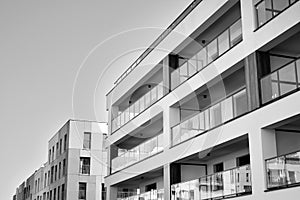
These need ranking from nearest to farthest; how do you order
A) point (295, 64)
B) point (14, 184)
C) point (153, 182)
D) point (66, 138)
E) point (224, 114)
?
point (295, 64) → point (224, 114) → point (153, 182) → point (66, 138) → point (14, 184)

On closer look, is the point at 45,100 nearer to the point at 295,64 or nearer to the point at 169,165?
the point at 169,165

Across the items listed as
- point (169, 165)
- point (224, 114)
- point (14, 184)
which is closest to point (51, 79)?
point (169, 165)

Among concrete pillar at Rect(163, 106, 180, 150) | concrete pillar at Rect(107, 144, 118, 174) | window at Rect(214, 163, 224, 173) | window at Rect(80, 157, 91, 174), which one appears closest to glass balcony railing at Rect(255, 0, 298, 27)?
window at Rect(214, 163, 224, 173)

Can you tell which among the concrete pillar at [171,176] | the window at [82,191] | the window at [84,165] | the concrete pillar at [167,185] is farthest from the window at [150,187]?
the window at [84,165]

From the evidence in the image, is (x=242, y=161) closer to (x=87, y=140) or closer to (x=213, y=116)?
(x=213, y=116)

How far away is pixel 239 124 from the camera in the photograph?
58.4 ft

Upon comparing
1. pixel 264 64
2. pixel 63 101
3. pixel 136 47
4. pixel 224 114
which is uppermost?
pixel 136 47

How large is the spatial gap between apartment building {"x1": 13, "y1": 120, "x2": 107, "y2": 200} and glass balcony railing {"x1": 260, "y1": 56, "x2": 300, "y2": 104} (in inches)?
1205

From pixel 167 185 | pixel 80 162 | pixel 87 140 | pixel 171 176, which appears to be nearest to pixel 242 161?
pixel 171 176

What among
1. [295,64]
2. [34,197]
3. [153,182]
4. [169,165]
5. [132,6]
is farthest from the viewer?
[34,197]

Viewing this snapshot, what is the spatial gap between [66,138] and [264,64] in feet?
114

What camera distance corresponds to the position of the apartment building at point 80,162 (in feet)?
154

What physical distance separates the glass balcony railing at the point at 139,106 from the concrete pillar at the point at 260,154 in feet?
32.3

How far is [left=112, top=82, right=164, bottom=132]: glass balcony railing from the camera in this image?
26.5 metres
